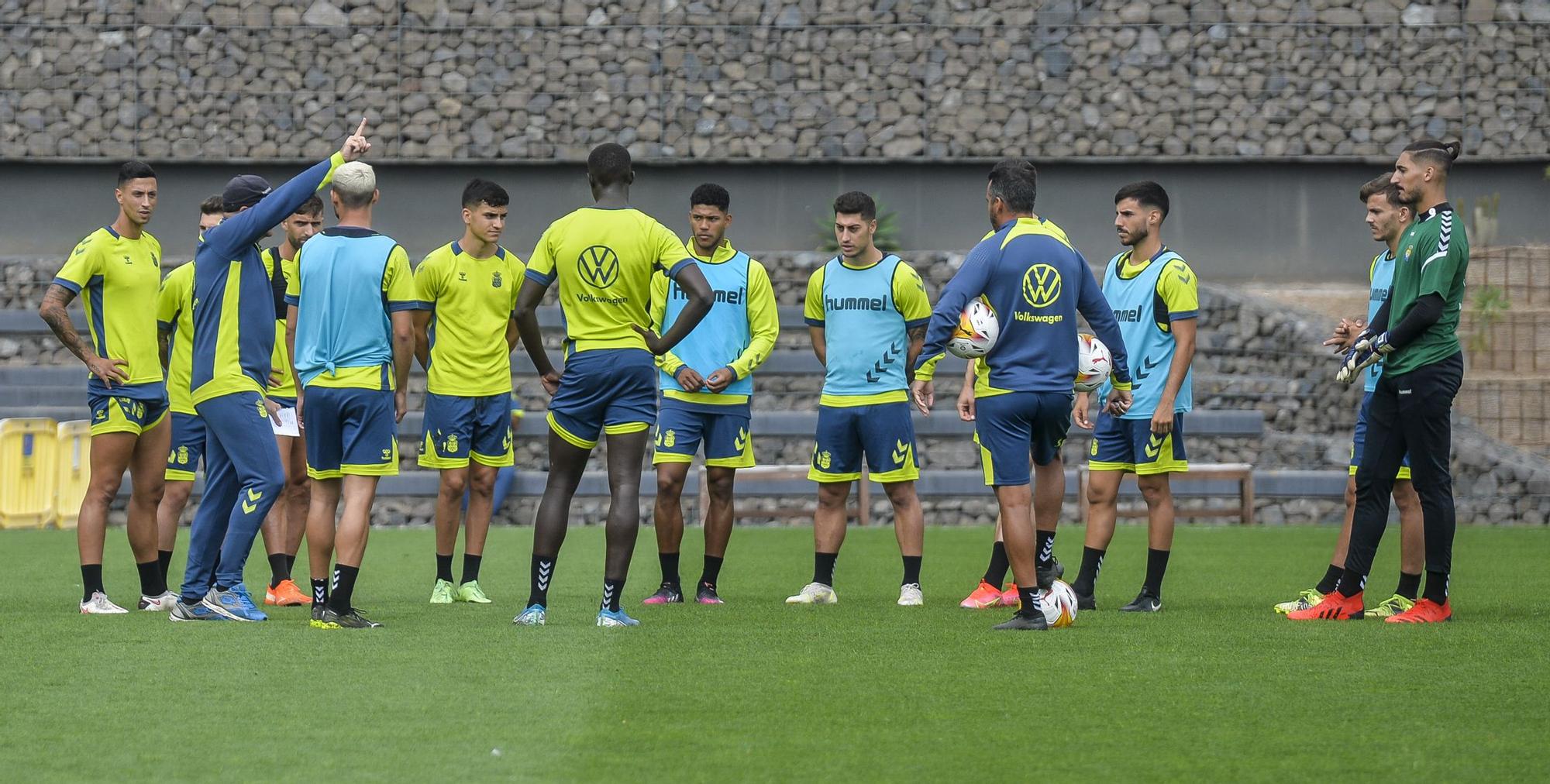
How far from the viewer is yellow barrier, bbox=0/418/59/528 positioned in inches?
644

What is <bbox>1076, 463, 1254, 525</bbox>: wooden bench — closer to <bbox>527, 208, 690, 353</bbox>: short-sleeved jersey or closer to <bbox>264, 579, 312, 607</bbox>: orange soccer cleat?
<bbox>264, 579, 312, 607</bbox>: orange soccer cleat

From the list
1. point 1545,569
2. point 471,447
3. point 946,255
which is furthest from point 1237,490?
point 471,447

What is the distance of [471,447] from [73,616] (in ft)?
7.56

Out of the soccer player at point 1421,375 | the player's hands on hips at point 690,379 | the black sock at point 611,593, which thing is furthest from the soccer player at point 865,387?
the soccer player at point 1421,375

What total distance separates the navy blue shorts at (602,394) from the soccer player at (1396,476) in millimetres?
3495

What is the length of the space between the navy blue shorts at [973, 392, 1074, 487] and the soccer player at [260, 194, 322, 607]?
12.6ft

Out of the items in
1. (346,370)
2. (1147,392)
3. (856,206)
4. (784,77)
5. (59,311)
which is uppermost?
(784,77)

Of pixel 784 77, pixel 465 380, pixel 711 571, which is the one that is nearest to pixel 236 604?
pixel 465 380

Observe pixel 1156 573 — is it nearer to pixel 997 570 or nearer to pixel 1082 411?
pixel 997 570

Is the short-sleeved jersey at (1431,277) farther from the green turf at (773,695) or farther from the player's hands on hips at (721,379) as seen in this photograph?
the player's hands on hips at (721,379)

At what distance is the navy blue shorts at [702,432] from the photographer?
9.33 metres

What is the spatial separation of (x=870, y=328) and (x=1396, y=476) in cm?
282

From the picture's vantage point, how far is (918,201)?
23.3 m

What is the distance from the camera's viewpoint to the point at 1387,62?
22.5 metres
